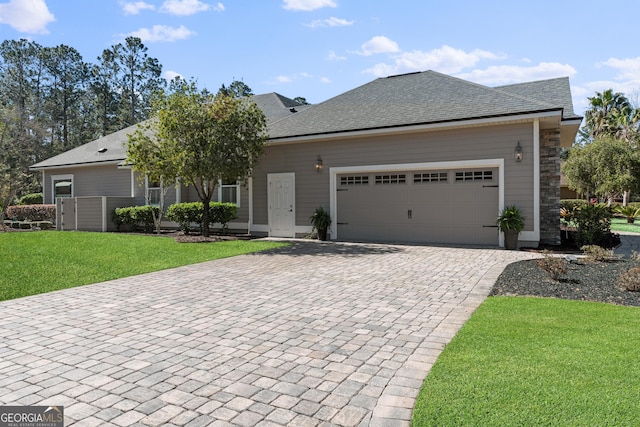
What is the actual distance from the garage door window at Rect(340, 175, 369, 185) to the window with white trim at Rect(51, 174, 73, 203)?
1511cm

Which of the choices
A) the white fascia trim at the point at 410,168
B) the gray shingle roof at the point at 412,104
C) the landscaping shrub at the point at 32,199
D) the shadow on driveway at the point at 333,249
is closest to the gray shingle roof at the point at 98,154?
the landscaping shrub at the point at 32,199

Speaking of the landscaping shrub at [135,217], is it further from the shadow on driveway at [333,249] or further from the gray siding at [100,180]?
the shadow on driveway at [333,249]

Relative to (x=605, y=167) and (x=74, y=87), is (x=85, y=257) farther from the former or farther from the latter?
(x=74, y=87)

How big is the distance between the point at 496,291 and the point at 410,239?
6340 mm

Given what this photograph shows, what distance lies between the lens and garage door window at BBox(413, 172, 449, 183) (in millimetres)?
11898

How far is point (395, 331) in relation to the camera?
4.36 m

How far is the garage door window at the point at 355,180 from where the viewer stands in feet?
42.9

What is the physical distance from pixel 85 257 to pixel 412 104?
9947 millimetres

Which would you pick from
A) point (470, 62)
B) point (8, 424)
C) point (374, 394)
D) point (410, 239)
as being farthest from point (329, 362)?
point (470, 62)

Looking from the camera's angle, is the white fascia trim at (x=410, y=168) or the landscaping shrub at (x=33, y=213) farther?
the landscaping shrub at (x=33, y=213)

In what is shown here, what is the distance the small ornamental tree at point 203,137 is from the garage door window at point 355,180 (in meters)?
2.82

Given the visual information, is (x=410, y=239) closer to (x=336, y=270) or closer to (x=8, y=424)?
(x=336, y=270)

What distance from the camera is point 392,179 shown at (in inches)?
499

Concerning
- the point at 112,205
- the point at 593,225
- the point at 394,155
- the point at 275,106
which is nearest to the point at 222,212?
the point at 112,205
